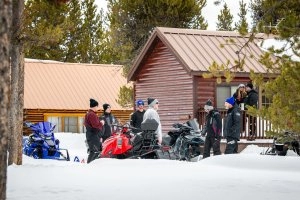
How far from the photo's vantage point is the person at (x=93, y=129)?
58.0 feet

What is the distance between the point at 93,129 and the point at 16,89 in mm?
2551

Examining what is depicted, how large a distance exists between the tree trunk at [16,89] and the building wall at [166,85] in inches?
466

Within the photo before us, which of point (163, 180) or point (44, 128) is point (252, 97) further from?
point (163, 180)

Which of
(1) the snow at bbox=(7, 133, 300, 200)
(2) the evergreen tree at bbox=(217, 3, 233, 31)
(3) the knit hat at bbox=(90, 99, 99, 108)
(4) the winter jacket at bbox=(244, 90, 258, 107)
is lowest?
(1) the snow at bbox=(7, 133, 300, 200)

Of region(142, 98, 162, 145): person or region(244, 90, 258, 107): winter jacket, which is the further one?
region(244, 90, 258, 107): winter jacket

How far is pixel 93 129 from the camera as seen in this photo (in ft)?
58.7

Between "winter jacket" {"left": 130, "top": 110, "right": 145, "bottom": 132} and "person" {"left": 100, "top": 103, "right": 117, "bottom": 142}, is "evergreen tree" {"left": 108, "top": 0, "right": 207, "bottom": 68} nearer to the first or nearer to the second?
"person" {"left": 100, "top": 103, "right": 117, "bottom": 142}

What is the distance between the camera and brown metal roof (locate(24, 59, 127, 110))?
137 ft

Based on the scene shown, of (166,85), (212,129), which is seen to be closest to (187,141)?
(212,129)

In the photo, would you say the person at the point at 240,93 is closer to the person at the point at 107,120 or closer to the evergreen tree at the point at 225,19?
the person at the point at 107,120

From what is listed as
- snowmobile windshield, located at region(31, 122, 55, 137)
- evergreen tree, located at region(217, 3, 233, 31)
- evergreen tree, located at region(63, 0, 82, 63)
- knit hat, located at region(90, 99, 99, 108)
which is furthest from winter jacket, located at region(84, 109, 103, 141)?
evergreen tree, located at region(217, 3, 233, 31)

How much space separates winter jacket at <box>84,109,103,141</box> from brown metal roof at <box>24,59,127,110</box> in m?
23.1

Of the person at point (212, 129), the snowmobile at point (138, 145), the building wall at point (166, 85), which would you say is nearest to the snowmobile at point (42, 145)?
the snowmobile at point (138, 145)

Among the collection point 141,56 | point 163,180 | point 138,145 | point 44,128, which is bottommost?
point 163,180
